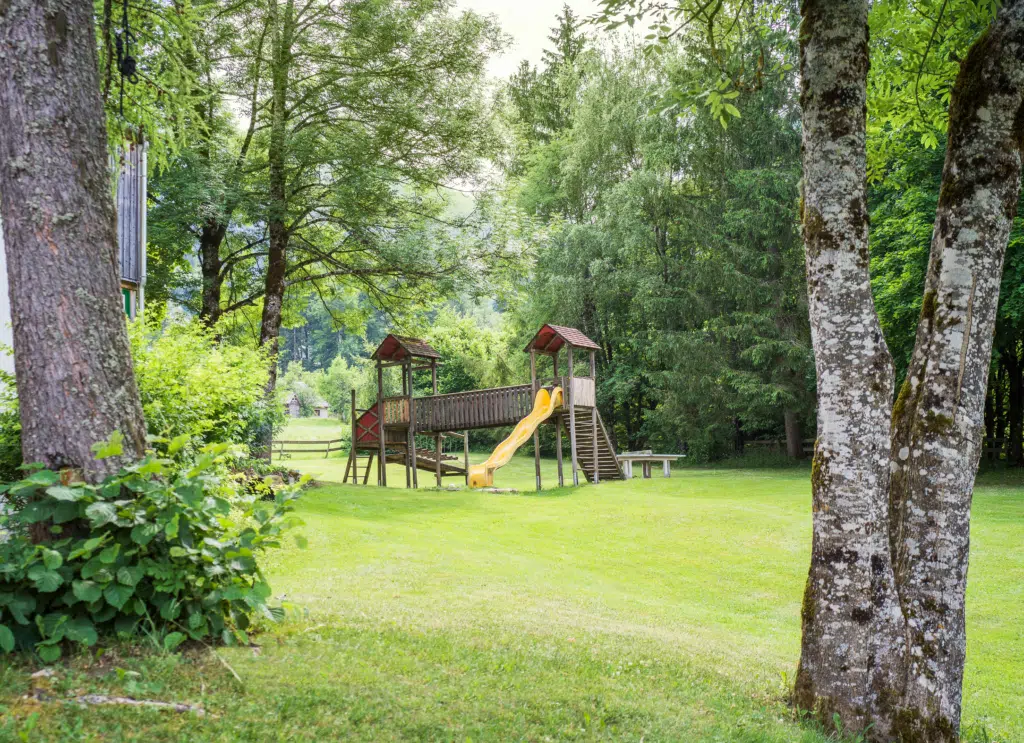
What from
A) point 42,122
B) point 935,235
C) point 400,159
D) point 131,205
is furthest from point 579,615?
point 400,159

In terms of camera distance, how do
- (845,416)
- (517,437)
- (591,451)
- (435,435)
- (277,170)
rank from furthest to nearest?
(435,435)
(591,451)
(517,437)
(277,170)
(845,416)

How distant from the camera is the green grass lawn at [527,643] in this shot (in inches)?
138

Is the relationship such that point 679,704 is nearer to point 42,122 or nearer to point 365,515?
point 42,122

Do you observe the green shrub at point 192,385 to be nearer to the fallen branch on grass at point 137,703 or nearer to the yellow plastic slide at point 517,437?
the fallen branch on grass at point 137,703

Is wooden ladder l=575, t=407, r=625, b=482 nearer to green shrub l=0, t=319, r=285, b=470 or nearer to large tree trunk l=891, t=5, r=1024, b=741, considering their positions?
green shrub l=0, t=319, r=285, b=470

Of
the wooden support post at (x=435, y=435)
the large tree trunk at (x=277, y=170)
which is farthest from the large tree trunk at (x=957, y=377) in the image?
the wooden support post at (x=435, y=435)

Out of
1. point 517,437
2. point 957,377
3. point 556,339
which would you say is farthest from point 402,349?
point 957,377

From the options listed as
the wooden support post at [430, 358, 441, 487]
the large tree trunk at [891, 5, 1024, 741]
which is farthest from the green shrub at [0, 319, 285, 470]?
the wooden support post at [430, 358, 441, 487]

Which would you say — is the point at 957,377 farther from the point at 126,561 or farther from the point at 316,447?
the point at 316,447

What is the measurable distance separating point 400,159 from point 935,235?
15.0 m

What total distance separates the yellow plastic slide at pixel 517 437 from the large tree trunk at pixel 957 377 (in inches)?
666

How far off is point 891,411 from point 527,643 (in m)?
2.78

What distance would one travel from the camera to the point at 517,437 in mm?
21906

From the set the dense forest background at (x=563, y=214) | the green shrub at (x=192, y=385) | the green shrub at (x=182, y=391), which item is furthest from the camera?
the dense forest background at (x=563, y=214)
